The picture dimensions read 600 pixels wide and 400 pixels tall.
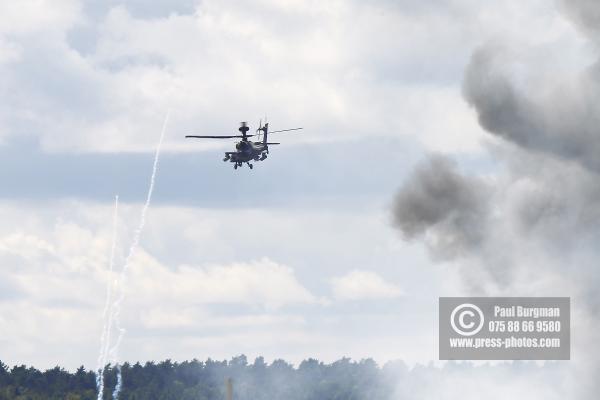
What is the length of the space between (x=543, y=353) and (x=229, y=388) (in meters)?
84.6

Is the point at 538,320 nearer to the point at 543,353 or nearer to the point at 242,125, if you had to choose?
the point at 543,353

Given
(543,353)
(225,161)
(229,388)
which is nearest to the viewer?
(229,388)

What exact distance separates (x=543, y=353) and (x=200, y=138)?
71.3 meters

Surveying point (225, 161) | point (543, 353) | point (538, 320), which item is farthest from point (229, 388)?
point (543, 353)

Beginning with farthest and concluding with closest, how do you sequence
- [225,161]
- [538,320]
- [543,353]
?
[543,353] < [538,320] < [225,161]

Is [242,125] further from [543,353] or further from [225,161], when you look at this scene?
[543,353]

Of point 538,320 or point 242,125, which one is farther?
point 538,320

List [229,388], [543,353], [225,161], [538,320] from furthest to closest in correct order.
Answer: [543,353]
[538,320]
[225,161]
[229,388]

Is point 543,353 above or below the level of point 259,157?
below

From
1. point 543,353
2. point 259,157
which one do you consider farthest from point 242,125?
point 543,353

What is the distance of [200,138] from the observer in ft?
499

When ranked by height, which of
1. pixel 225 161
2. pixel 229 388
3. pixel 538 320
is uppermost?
pixel 225 161

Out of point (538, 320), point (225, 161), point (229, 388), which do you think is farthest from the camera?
point (538, 320)

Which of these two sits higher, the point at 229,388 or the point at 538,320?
the point at 538,320
